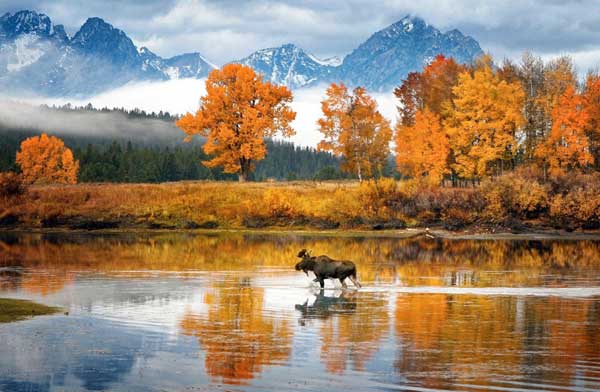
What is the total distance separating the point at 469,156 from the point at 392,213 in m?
13.6

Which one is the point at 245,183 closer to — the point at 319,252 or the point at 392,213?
the point at 392,213

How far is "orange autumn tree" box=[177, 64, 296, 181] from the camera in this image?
93.8 meters

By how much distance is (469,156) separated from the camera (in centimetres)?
8469

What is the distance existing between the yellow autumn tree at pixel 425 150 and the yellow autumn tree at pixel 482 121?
1.20m

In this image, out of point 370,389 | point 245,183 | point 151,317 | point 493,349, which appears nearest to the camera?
point 370,389

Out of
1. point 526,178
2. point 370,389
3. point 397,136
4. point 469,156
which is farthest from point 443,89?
point 370,389

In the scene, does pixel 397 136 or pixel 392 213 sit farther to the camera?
pixel 397 136

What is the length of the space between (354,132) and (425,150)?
1162 centimetres

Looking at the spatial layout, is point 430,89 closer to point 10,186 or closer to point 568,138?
point 568,138

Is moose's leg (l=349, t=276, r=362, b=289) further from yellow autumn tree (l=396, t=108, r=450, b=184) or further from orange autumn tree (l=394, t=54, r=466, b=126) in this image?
orange autumn tree (l=394, t=54, r=466, b=126)

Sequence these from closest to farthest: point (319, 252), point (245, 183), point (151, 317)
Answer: point (151, 317) < point (319, 252) < point (245, 183)

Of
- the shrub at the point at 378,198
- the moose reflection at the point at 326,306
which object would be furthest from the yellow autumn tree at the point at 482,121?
the moose reflection at the point at 326,306

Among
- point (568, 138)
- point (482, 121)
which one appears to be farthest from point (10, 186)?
point (568, 138)

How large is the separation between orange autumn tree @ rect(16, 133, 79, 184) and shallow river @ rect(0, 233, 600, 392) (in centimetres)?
12725
